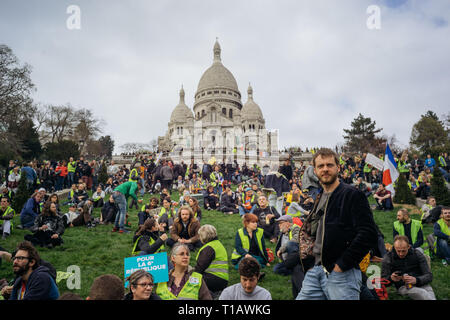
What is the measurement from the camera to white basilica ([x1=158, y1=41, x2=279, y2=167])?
168 feet

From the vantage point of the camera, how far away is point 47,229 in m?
6.92

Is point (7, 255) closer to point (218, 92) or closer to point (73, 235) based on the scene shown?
point (73, 235)

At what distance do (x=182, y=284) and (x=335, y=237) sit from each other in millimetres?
2234

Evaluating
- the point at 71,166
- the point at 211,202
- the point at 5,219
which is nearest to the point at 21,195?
the point at 5,219

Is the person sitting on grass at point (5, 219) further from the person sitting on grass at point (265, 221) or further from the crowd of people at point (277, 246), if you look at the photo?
the person sitting on grass at point (265, 221)

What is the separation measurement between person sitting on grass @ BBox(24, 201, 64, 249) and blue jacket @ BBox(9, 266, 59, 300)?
11.7ft

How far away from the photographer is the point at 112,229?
28.2ft

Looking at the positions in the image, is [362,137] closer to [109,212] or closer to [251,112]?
[251,112]

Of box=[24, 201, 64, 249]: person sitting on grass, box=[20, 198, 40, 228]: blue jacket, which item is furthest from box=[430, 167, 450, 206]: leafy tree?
box=[20, 198, 40, 228]: blue jacket

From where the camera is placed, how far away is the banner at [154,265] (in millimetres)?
3785

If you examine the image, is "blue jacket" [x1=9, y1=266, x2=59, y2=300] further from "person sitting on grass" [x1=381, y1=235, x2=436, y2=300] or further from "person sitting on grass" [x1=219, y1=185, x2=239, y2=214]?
"person sitting on grass" [x1=219, y1=185, x2=239, y2=214]
